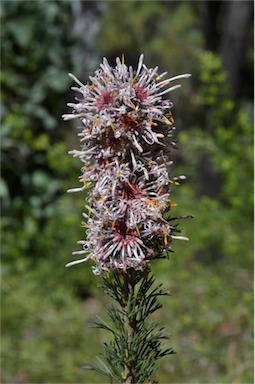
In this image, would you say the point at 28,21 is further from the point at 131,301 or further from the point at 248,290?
the point at 131,301

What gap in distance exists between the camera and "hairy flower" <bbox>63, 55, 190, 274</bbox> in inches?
39.0

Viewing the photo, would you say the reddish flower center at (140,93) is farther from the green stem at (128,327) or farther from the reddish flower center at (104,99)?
the green stem at (128,327)

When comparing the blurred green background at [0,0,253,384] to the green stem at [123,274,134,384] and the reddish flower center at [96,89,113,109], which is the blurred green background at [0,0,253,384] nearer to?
the green stem at [123,274,134,384]

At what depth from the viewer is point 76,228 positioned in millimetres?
3938

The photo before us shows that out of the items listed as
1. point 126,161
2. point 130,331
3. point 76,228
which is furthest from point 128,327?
point 76,228

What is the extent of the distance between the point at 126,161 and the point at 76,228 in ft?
9.72

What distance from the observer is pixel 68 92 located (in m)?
4.82

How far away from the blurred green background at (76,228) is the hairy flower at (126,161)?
6.76 ft

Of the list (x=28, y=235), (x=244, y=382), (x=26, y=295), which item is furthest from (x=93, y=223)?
(x=28, y=235)

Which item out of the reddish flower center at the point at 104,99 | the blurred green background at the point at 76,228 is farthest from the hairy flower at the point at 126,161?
the blurred green background at the point at 76,228

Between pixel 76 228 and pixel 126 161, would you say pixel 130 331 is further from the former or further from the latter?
pixel 76 228

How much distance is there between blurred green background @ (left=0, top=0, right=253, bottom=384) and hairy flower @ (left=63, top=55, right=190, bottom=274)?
2.06 m

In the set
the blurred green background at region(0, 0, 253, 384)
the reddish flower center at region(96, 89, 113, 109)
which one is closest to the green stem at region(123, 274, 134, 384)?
the reddish flower center at region(96, 89, 113, 109)

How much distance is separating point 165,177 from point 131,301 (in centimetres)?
23
